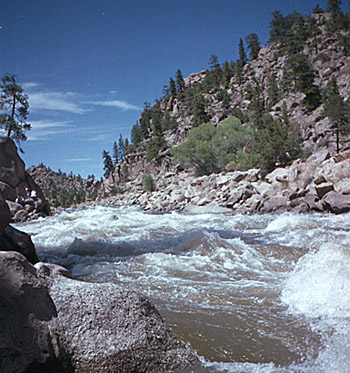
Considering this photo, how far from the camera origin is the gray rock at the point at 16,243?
5.07 metres

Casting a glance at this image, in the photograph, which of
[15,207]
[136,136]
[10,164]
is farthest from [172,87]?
[15,207]

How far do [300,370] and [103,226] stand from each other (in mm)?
11370

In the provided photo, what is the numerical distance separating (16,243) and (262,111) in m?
53.0

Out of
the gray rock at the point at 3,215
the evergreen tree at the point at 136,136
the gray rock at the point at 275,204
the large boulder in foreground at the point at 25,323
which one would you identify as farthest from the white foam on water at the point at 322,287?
the evergreen tree at the point at 136,136

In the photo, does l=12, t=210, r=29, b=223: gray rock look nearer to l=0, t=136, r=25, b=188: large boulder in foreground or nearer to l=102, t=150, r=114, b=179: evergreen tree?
l=0, t=136, r=25, b=188: large boulder in foreground

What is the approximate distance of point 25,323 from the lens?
7.06ft

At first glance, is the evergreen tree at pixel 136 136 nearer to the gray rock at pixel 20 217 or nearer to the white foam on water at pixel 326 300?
the gray rock at pixel 20 217

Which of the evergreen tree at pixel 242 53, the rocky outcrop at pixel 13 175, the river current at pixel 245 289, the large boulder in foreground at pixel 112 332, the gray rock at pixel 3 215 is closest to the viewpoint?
the large boulder in foreground at pixel 112 332

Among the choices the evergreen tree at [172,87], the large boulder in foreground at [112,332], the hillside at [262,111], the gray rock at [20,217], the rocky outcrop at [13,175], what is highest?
the evergreen tree at [172,87]

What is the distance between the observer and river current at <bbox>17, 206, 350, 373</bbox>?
2684mm

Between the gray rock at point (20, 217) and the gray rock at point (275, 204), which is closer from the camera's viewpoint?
the gray rock at point (275, 204)

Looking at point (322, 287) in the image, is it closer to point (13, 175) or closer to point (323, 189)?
point (323, 189)

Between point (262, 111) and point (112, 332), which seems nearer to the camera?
point (112, 332)

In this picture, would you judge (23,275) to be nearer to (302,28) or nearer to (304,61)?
(304,61)
